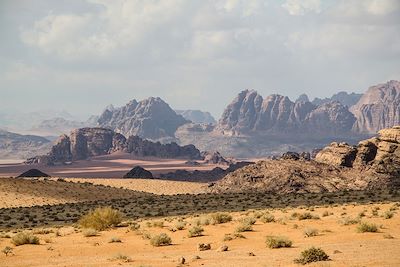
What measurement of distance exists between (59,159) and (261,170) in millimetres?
113964

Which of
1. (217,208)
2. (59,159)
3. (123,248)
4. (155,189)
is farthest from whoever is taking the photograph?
(59,159)

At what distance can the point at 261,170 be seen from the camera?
244ft

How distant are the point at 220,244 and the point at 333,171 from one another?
4989 cm

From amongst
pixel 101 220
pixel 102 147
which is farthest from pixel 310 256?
pixel 102 147

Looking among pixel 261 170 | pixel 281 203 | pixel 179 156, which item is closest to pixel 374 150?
pixel 261 170

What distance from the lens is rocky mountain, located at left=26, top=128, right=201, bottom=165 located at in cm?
17925

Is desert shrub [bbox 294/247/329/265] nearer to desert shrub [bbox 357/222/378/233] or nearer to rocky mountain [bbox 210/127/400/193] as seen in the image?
desert shrub [bbox 357/222/378/233]

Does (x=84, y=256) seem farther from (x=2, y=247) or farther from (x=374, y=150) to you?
(x=374, y=150)

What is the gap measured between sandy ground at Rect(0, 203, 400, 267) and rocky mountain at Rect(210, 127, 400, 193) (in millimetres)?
37482

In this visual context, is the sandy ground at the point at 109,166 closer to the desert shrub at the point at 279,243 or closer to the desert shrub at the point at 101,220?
the desert shrub at the point at 101,220

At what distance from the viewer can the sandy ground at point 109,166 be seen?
144475mm

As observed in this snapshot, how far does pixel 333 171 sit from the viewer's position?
68750 mm

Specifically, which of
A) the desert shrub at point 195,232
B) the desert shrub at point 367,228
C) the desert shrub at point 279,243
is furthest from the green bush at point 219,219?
the desert shrub at point 279,243

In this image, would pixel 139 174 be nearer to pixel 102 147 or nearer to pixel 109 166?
pixel 109 166
